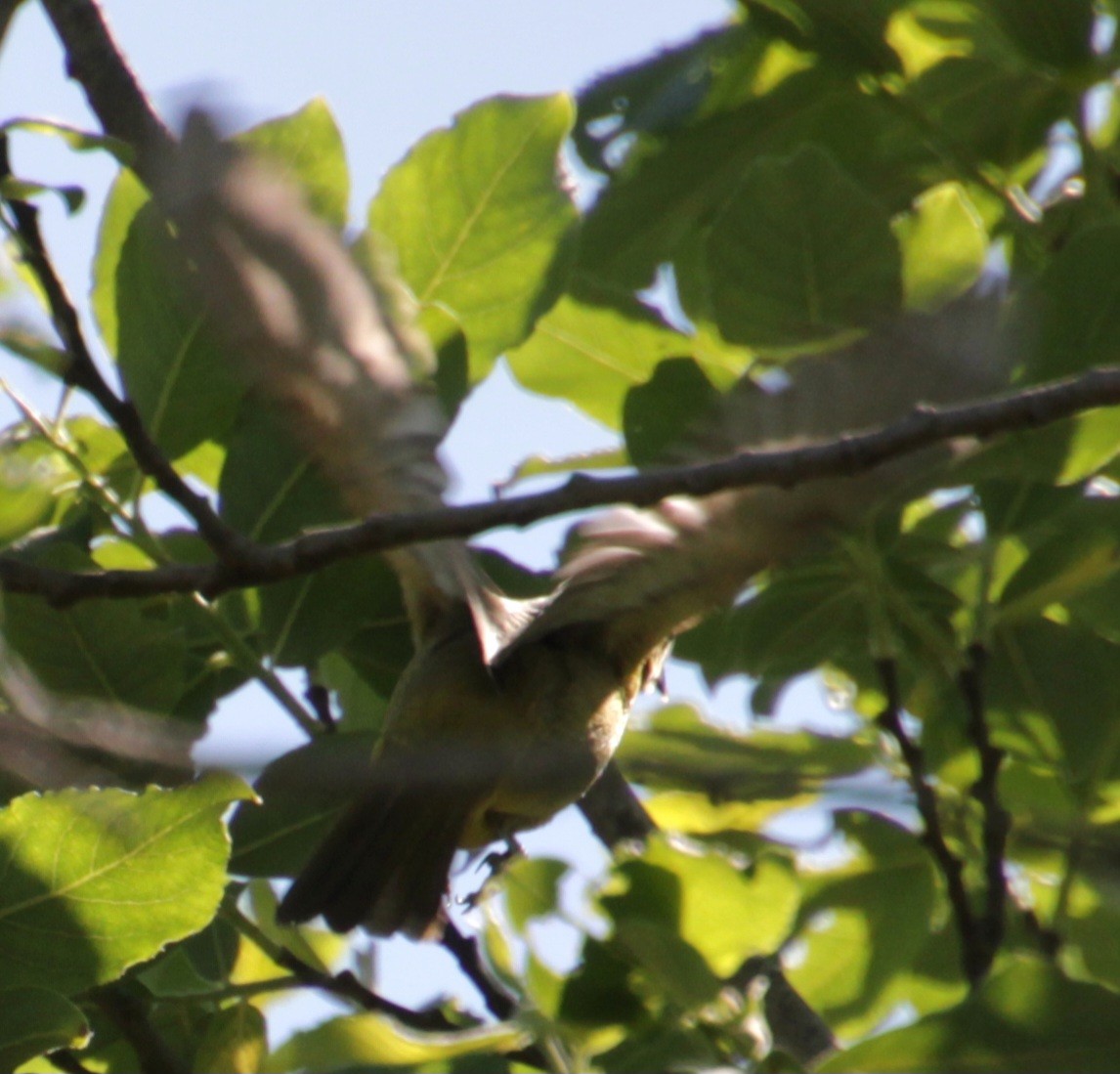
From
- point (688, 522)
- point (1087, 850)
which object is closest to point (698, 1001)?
point (1087, 850)

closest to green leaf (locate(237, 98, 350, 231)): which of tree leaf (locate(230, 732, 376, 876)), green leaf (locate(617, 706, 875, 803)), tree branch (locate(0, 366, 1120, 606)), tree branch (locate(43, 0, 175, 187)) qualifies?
tree branch (locate(43, 0, 175, 187))

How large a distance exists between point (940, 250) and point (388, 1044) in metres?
1.28

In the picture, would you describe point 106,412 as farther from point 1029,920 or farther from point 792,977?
point 1029,920

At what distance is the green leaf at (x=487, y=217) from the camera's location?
7.77ft

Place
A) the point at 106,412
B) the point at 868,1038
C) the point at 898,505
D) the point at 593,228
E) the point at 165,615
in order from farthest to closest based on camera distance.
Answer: the point at 593,228 < the point at 165,615 < the point at 898,505 < the point at 106,412 < the point at 868,1038

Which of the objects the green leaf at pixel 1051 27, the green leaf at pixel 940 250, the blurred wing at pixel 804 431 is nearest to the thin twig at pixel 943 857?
the blurred wing at pixel 804 431

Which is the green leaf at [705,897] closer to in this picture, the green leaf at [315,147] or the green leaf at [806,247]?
the green leaf at [806,247]

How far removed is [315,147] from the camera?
2217 millimetres

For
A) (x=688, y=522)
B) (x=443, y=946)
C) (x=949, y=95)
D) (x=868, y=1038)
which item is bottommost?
(x=443, y=946)

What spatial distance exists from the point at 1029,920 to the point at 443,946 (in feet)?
2.98

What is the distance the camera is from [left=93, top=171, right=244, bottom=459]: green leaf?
2.25 metres

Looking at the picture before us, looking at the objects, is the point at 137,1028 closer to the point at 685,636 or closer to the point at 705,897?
the point at 705,897

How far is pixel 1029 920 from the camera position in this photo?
210cm

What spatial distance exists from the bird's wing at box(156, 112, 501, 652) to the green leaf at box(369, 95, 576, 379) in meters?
0.19
